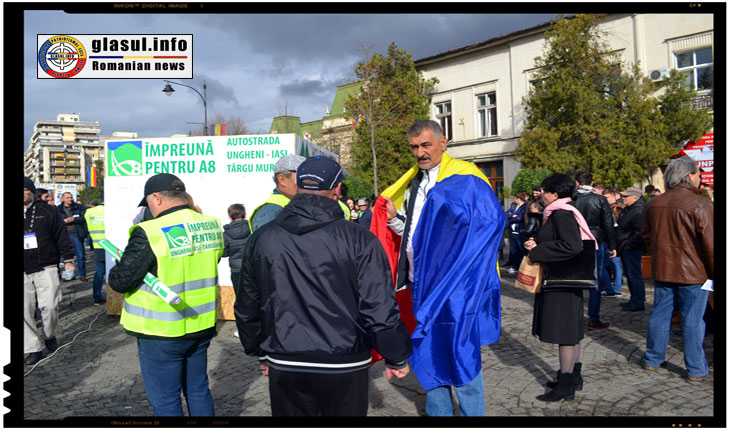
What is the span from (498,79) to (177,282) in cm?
2360

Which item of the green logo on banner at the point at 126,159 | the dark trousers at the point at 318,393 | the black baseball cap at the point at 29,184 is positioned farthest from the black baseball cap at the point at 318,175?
the green logo on banner at the point at 126,159

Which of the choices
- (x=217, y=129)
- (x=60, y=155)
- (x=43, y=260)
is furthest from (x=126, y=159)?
(x=60, y=155)

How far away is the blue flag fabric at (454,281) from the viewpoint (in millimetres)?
2924

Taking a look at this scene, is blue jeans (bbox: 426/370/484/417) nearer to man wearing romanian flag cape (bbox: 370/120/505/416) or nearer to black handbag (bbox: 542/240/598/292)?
man wearing romanian flag cape (bbox: 370/120/505/416)

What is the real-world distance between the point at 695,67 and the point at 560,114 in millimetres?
4328

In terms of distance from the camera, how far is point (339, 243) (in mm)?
2379

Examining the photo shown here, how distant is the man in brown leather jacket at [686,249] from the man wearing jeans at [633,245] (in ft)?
9.59

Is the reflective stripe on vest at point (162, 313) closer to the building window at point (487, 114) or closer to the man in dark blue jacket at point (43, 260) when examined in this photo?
the man in dark blue jacket at point (43, 260)

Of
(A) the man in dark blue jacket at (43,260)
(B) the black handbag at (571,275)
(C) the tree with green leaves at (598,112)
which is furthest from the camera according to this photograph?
(C) the tree with green leaves at (598,112)

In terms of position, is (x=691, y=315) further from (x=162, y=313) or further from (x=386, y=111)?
(x=386, y=111)

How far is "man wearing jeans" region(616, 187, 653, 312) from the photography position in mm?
7469

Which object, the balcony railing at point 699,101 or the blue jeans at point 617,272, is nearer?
the blue jeans at point 617,272

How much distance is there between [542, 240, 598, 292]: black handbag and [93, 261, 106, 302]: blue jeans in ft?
24.5

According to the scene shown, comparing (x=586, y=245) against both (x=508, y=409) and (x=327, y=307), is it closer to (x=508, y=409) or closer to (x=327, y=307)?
(x=508, y=409)
